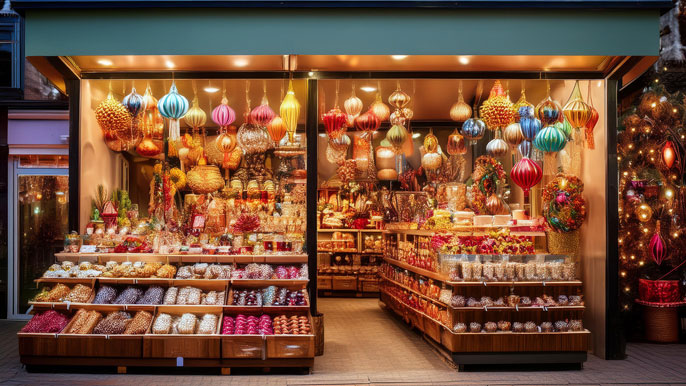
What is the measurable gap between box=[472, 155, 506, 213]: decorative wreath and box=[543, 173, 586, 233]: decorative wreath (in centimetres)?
143

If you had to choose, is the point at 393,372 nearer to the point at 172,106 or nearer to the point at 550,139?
the point at 550,139

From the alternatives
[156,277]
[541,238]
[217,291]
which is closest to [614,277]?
[541,238]

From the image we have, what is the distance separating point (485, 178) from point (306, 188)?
127 inches

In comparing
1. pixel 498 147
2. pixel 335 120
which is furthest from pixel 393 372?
pixel 498 147

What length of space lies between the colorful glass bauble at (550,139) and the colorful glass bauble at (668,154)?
1.93 metres

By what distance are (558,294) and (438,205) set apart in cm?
336

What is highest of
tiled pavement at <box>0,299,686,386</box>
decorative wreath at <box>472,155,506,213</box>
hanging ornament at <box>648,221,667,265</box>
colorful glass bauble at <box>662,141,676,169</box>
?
colorful glass bauble at <box>662,141,676,169</box>

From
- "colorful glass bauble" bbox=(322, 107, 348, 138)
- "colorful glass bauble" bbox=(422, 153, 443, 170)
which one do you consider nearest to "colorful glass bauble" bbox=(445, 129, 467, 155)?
"colorful glass bauble" bbox=(422, 153, 443, 170)

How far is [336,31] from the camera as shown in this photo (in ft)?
22.7

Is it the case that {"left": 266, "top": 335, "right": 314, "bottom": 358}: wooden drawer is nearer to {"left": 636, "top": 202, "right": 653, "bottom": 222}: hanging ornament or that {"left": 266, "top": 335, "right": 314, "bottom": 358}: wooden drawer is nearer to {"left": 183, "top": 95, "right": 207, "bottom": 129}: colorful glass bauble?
{"left": 183, "top": 95, "right": 207, "bottom": 129}: colorful glass bauble

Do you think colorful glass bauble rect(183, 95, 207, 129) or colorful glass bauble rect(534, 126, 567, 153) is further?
colorful glass bauble rect(183, 95, 207, 129)

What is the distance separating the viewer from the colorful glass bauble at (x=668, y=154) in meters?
8.20

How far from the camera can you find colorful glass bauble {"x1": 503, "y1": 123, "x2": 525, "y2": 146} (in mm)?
7953

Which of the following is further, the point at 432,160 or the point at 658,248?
the point at 432,160
